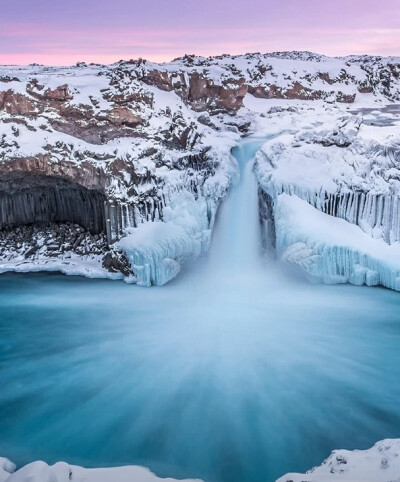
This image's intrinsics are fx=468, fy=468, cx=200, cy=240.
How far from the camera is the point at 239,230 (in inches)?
393

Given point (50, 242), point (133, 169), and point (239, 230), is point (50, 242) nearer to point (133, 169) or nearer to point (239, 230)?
point (133, 169)

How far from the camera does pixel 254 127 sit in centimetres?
1291

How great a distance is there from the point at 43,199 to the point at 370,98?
13.9 metres

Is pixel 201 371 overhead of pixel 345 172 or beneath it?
beneath

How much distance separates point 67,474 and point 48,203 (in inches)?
321

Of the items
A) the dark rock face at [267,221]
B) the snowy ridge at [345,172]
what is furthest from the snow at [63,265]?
the snowy ridge at [345,172]

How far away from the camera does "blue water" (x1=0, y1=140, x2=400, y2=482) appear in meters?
5.09

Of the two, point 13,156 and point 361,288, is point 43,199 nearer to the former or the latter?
point 13,156

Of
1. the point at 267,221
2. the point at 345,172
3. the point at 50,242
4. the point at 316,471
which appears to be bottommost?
the point at 316,471

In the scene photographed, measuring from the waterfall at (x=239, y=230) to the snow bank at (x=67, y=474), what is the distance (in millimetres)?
5375

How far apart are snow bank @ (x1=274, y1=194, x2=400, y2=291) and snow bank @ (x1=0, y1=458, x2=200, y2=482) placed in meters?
5.46

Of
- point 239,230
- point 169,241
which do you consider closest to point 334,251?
point 239,230

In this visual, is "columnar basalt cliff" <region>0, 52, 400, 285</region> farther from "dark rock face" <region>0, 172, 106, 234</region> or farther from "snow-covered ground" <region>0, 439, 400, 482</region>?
"snow-covered ground" <region>0, 439, 400, 482</region>

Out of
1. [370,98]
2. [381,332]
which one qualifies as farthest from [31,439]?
[370,98]
